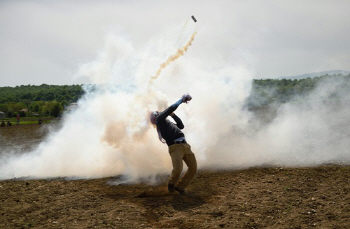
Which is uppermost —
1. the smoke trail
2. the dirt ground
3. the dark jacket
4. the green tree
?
the green tree

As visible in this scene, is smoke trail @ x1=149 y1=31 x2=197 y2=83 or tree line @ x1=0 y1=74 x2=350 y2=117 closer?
smoke trail @ x1=149 y1=31 x2=197 y2=83

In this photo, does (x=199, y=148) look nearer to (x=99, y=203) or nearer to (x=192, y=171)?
(x=192, y=171)

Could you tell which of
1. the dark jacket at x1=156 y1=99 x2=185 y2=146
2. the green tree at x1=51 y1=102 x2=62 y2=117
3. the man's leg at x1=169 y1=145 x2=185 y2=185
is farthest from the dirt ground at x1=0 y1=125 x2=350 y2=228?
the green tree at x1=51 y1=102 x2=62 y2=117

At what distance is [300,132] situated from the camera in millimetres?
16969

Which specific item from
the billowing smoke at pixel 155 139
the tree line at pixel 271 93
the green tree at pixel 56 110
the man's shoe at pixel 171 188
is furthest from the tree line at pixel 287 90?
the green tree at pixel 56 110

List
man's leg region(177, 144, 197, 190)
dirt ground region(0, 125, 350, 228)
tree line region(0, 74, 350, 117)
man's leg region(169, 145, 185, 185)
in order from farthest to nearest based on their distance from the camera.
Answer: tree line region(0, 74, 350, 117), man's leg region(177, 144, 197, 190), man's leg region(169, 145, 185, 185), dirt ground region(0, 125, 350, 228)

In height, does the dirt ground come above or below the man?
below

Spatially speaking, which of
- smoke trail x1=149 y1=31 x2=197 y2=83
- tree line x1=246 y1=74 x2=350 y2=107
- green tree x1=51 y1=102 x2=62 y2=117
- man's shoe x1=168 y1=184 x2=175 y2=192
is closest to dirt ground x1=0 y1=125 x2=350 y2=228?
man's shoe x1=168 y1=184 x2=175 y2=192

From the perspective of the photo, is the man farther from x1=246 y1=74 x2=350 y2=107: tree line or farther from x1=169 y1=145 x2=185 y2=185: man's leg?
x1=246 y1=74 x2=350 y2=107: tree line

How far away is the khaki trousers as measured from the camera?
8023mm

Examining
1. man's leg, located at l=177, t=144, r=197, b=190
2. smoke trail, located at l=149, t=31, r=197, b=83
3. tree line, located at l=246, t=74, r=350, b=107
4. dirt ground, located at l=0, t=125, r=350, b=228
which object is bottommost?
dirt ground, located at l=0, t=125, r=350, b=228

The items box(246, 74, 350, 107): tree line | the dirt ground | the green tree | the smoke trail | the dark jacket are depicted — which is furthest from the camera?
the green tree

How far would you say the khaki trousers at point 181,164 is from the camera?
802 cm

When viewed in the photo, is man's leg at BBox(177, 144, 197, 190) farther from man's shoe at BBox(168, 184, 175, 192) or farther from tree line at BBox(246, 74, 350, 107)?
tree line at BBox(246, 74, 350, 107)
